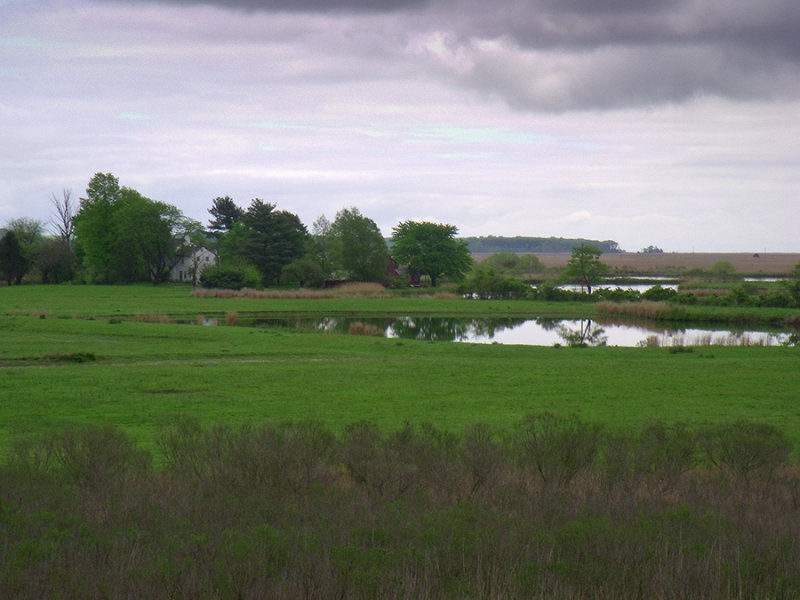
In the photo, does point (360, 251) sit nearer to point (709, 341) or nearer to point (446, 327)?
point (446, 327)

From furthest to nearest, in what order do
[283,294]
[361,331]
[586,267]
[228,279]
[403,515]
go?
[586,267]
[228,279]
[283,294]
[361,331]
[403,515]

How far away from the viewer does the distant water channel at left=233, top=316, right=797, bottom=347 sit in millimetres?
48688

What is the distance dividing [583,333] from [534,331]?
3321 millimetres

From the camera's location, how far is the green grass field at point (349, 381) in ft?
63.1

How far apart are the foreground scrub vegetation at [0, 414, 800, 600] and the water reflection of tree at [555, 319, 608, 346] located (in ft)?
118

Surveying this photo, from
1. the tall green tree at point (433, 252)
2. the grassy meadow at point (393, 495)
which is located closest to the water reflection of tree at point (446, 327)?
the grassy meadow at point (393, 495)

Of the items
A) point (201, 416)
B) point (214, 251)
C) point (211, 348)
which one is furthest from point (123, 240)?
point (201, 416)

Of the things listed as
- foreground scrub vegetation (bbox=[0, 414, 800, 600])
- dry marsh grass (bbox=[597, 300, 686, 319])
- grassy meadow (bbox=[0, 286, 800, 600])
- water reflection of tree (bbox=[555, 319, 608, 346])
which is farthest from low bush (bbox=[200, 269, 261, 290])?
foreground scrub vegetation (bbox=[0, 414, 800, 600])

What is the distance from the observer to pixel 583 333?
55844 mm

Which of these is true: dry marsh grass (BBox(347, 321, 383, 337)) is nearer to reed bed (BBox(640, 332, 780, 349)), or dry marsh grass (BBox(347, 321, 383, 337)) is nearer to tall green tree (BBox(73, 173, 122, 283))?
reed bed (BBox(640, 332, 780, 349))

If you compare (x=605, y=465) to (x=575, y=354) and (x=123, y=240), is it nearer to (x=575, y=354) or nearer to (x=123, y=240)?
(x=575, y=354)

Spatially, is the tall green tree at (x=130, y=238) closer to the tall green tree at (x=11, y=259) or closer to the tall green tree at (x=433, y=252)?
the tall green tree at (x=11, y=259)

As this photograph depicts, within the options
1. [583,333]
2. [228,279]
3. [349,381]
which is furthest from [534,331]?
[228,279]

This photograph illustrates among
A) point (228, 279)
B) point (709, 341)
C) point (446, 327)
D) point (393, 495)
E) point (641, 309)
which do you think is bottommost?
point (446, 327)
